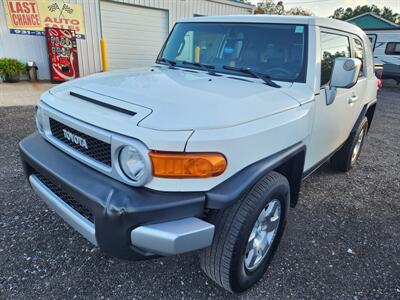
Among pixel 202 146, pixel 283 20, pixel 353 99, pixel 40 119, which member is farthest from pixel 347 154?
pixel 40 119

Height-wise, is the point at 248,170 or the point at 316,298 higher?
the point at 248,170

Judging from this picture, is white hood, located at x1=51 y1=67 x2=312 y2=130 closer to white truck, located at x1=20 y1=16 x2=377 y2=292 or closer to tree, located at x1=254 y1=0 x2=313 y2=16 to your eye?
white truck, located at x1=20 y1=16 x2=377 y2=292

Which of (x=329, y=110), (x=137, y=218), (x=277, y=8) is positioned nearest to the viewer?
(x=137, y=218)

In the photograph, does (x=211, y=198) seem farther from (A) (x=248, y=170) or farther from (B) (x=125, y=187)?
(B) (x=125, y=187)

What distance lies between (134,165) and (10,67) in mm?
9492

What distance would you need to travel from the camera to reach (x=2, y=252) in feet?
7.79

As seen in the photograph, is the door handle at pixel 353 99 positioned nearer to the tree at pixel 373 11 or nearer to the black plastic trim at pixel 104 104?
the black plastic trim at pixel 104 104

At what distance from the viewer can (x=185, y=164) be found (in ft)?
5.21

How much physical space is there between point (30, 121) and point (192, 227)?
17.4ft

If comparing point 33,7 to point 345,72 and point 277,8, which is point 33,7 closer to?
point 345,72

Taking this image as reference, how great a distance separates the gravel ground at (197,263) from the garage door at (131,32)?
8531 millimetres

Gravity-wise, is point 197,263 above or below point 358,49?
below

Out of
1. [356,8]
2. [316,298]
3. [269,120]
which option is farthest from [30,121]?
[356,8]

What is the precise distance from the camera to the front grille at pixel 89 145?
5.72 ft
